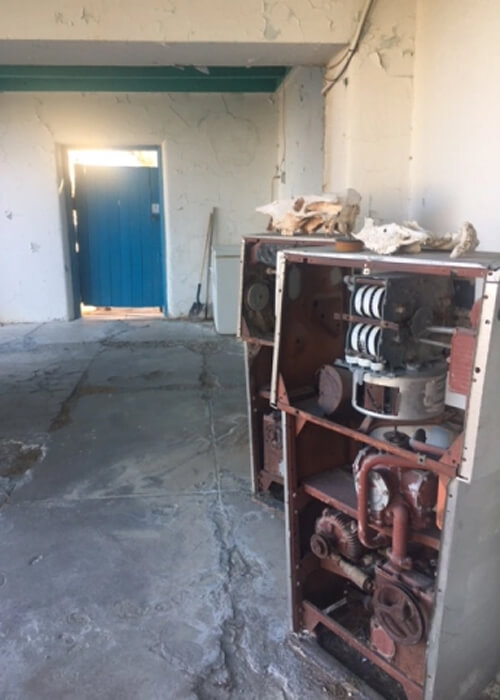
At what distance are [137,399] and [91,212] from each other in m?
3.44

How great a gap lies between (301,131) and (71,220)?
3.06 meters

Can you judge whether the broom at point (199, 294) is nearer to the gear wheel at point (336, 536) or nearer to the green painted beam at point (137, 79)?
the green painted beam at point (137, 79)

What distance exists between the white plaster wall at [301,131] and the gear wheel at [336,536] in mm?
2835

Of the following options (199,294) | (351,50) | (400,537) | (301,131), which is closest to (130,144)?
(199,294)

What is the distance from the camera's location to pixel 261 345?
2486 millimetres

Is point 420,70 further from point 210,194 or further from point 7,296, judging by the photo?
point 7,296

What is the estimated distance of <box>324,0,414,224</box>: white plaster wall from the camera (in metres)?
2.63

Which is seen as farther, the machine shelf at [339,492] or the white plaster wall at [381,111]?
the white plaster wall at [381,111]

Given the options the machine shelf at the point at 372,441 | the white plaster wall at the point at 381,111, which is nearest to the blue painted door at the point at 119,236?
the white plaster wall at the point at 381,111

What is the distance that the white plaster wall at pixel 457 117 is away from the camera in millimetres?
2010

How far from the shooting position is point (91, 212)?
6664 mm

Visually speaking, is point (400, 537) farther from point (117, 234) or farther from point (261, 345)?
point (117, 234)

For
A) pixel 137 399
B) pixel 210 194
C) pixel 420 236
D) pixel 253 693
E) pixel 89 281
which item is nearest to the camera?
pixel 420 236

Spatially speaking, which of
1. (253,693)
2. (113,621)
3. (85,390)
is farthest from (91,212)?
(253,693)
